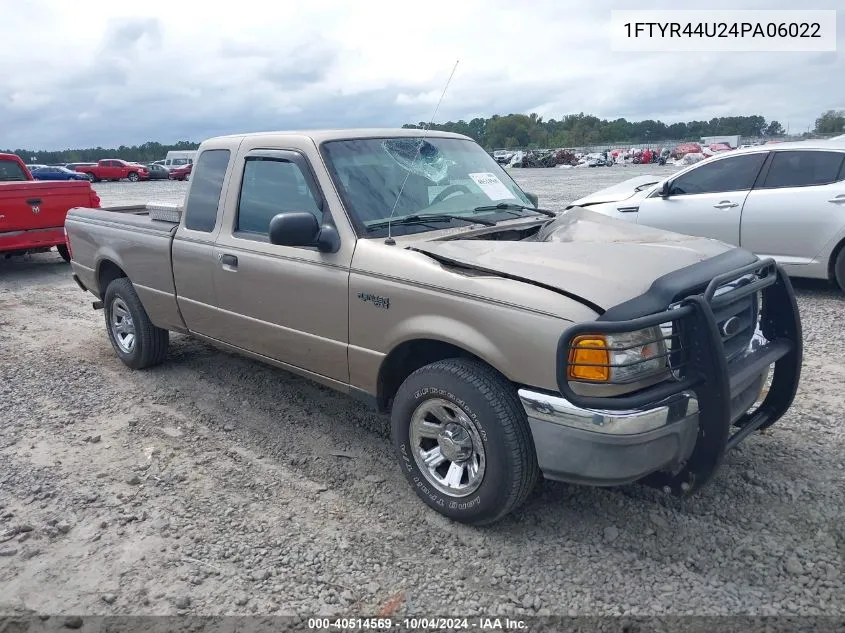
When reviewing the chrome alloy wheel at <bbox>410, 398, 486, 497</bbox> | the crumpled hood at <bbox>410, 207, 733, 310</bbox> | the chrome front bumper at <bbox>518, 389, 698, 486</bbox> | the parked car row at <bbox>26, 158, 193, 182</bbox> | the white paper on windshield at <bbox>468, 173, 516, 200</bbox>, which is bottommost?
the parked car row at <bbox>26, 158, 193, 182</bbox>

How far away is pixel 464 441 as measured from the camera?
3.34 m

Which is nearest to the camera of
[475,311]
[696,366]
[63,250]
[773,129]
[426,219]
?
[696,366]

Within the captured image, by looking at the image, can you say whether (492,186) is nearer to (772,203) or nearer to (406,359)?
(406,359)

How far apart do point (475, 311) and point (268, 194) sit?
1863 millimetres

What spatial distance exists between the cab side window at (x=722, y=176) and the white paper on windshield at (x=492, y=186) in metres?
4.26

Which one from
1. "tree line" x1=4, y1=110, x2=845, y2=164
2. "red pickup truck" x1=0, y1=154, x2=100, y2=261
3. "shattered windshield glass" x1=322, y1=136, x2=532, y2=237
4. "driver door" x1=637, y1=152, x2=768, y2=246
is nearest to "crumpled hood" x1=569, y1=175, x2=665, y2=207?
"driver door" x1=637, y1=152, x2=768, y2=246

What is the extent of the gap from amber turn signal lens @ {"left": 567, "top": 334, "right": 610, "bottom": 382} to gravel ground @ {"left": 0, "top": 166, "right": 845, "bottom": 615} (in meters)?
0.89

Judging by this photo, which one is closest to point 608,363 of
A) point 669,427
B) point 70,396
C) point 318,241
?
point 669,427

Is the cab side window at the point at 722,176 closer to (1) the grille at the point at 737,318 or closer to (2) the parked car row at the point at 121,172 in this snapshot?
(1) the grille at the point at 737,318

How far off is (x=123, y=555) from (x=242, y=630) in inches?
33.8

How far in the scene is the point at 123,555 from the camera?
3281mm

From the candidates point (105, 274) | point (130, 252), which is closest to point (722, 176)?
point (130, 252)

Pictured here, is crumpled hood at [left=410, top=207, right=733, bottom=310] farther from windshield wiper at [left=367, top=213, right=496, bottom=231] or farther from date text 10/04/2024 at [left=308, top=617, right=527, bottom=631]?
date text 10/04/2024 at [left=308, top=617, right=527, bottom=631]

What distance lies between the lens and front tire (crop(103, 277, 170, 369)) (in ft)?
18.5
